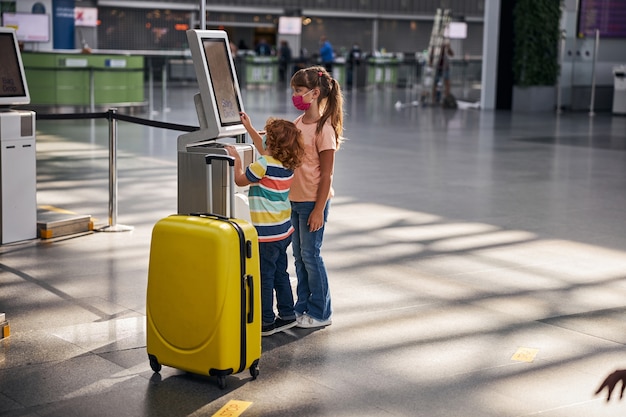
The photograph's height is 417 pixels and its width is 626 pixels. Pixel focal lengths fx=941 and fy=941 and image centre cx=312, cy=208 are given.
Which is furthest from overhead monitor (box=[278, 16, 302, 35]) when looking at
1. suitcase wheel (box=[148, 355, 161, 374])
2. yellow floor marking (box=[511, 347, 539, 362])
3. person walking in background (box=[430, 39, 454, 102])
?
suitcase wheel (box=[148, 355, 161, 374])

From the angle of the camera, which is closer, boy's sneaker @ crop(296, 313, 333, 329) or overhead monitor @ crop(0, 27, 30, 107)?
boy's sneaker @ crop(296, 313, 333, 329)

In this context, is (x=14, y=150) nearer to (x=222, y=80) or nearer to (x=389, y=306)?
(x=222, y=80)

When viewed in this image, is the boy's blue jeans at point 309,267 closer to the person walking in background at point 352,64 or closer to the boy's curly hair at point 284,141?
the boy's curly hair at point 284,141

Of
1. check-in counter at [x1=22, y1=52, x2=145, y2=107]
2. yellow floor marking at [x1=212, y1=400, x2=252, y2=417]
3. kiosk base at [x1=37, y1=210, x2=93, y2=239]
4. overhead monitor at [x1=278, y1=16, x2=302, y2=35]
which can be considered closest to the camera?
yellow floor marking at [x1=212, y1=400, x2=252, y2=417]

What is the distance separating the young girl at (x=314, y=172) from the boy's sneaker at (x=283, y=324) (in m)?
0.03

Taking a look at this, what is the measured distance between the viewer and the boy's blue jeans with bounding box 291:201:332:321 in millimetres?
4918

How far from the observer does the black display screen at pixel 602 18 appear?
22688mm

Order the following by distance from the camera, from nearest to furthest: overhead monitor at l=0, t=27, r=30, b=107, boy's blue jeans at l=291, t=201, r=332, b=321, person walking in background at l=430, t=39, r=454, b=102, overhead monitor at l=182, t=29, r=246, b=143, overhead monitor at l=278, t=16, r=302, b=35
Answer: boy's blue jeans at l=291, t=201, r=332, b=321
overhead monitor at l=182, t=29, r=246, b=143
overhead monitor at l=0, t=27, r=30, b=107
person walking in background at l=430, t=39, r=454, b=102
overhead monitor at l=278, t=16, r=302, b=35

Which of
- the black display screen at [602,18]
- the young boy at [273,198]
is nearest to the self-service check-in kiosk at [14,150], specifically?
the young boy at [273,198]

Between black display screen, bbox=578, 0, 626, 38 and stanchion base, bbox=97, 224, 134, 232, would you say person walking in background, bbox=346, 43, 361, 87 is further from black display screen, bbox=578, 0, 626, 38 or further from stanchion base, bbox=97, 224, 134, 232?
stanchion base, bbox=97, 224, 134, 232

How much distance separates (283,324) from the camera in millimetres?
4980

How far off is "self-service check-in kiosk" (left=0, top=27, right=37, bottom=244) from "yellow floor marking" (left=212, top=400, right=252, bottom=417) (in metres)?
3.73

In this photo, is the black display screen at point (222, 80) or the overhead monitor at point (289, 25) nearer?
the black display screen at point (222, 80)

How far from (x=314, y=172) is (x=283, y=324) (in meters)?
0.83
